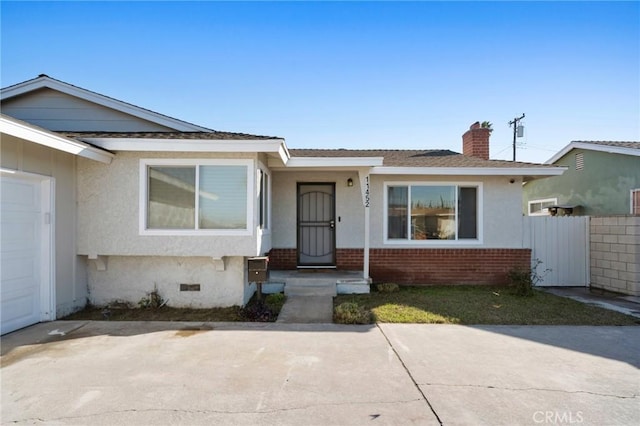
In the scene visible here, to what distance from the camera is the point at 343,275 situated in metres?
7.85

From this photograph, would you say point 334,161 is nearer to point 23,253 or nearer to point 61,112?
point 23,253

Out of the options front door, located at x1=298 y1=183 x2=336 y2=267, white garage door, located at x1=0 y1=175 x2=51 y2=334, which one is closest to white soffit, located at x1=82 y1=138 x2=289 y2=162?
white garage door, located at x1=0 y1=175 x2=51 y2=334

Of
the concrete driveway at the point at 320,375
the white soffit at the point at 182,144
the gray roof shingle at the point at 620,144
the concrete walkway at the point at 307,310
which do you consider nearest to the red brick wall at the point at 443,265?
the concrete walkway at the point at 307,310

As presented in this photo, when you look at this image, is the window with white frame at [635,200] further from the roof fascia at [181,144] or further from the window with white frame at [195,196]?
the window with white frame at [195,196]

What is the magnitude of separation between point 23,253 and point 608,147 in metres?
15.3

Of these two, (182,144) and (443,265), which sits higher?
(182,144)

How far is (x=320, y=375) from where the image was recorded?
356 centimetres

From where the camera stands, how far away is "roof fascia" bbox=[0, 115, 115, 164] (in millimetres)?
4176

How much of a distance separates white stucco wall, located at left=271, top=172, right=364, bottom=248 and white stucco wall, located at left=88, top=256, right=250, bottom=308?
2302mm

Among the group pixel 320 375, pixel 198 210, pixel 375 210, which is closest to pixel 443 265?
pixel 375 210

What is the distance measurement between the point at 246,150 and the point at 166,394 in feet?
12.6

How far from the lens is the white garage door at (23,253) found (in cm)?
472

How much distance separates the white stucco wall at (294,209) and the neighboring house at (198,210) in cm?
3

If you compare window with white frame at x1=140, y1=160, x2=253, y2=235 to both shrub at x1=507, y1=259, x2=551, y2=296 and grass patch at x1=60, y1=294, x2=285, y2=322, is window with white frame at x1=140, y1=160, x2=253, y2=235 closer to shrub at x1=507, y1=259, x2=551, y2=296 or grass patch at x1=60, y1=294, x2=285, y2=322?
grass patch at x1=60, y1=294, x2=285, y2=322
